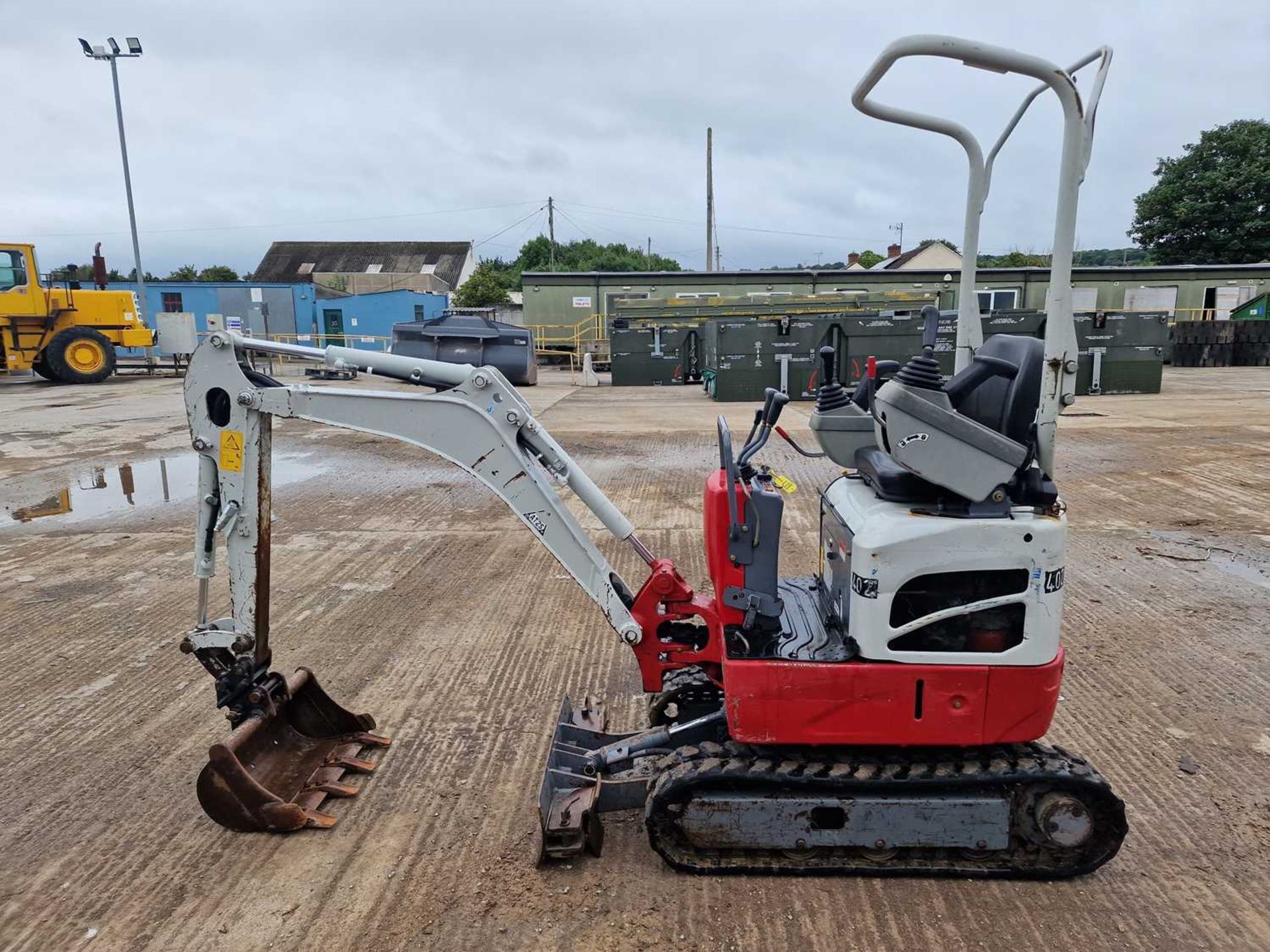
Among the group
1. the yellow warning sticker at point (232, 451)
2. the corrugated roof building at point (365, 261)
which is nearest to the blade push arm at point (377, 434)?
the yellow warning sticker at point (232, 451)

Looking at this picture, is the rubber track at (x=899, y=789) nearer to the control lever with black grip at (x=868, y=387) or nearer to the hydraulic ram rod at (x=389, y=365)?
the control lever with black grip at (x=868, y=387)

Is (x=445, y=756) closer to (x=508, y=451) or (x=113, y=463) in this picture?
(x=508, y=451)

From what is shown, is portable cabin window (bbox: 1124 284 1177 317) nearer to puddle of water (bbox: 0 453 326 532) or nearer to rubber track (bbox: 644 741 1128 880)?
puddle of water (bbox: 0 453 326 532)

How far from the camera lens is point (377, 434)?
3.37 m

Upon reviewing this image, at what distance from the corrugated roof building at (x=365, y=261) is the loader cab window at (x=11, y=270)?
117 feet

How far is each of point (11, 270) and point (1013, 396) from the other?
25.3m

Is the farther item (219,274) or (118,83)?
(219,274)

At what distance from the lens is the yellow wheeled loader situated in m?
21.2

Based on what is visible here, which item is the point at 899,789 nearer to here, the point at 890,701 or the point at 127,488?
the point at 890,701

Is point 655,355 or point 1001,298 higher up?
point 1001,298

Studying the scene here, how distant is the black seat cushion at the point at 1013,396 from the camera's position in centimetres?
303

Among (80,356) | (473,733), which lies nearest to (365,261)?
(80,356)

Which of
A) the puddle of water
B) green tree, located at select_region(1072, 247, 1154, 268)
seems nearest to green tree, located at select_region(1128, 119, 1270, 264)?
green tree, located at select_region(1072, 247, 1154, 268)

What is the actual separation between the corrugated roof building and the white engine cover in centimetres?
5659
